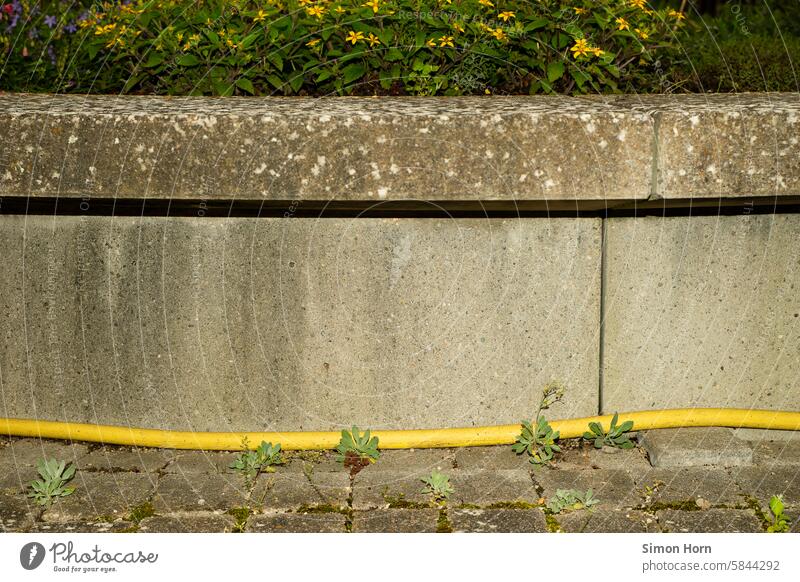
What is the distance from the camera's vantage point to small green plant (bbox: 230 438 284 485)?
2885mm

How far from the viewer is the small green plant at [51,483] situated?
106 inches

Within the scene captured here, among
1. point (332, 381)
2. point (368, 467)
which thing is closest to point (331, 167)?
point (332, 381)

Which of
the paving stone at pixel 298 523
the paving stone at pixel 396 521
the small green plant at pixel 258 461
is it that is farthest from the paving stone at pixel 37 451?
the paving stone at pixel 396 521

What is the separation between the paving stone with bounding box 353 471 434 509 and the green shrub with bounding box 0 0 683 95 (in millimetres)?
1339

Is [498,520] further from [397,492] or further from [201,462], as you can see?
[201,462]

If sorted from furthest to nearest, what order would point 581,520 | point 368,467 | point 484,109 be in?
point 368,467, point 484,109, point 581,520

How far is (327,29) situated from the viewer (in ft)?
10.8

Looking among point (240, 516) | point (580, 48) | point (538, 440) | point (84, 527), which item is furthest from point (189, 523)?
point (580, 48)

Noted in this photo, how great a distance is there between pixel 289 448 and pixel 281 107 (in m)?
1.08

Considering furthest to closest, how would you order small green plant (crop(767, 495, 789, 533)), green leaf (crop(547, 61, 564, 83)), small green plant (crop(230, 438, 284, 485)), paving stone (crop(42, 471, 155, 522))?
green leaf (crop(547, 61, 564, 83)) < small green plant (crop(230, 438, 284, 485)) < paving stone (crop(42, 471, 155, 522)) < small green plant (crop(767, 495, 789, 533))

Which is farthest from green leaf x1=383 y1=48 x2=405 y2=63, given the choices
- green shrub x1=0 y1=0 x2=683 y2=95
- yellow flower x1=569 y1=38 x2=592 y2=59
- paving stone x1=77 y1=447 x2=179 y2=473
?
paving stone x1=77 y1=447 x2=179 y2=473

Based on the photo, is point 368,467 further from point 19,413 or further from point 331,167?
point 19,413

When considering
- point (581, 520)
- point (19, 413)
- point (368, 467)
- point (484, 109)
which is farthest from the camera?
point (19, 413)

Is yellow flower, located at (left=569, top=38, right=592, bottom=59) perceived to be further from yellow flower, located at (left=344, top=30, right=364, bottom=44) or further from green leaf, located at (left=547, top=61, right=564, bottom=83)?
yellow flower, located at (left=344, top=30, right=364, bottom=44)
